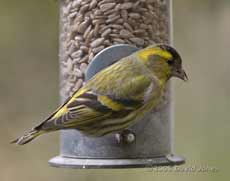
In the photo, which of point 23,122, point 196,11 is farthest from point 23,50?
point 196,11

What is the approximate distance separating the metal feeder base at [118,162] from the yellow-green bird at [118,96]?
17 cm

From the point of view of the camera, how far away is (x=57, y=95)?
27.3 feet

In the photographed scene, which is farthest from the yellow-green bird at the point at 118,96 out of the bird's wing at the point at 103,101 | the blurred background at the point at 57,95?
the blurred background at the point at 57,95

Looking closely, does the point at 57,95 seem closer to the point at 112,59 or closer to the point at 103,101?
the point at 112,59

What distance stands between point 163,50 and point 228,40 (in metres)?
2.53

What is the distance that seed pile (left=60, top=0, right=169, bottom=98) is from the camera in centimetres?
603

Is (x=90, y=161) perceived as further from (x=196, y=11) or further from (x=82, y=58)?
(x=196, y=11)

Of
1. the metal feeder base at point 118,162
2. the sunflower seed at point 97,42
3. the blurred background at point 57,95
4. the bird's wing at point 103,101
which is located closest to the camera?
the bird's wing at point 103,101

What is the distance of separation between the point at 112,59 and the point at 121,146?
44 cm

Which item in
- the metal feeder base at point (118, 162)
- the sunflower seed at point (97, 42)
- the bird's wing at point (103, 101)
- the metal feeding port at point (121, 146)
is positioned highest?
the sunflower seed at point (97, 42)

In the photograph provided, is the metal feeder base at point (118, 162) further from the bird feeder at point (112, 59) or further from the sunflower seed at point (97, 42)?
the sunflower seed at point (97, 42)

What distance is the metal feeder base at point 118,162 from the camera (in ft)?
19.4

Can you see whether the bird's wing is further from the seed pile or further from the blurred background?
the blurred background

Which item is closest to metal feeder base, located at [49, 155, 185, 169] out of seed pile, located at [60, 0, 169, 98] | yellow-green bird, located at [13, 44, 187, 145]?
yellow-green bird, located at [13, 44, 187, 145]
